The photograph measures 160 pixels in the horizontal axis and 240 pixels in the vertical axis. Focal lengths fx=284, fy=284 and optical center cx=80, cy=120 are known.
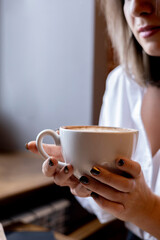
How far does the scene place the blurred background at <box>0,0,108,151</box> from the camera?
1468 mm

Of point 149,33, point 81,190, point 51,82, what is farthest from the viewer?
point 51,82

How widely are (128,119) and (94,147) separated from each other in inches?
22.6

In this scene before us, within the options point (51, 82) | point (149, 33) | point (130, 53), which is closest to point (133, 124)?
point (130, 53)

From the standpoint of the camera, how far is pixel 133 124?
1.00m

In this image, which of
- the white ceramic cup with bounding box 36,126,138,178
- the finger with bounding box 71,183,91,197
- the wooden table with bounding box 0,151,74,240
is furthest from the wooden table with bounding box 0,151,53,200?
the white ceramic cup with bounding box 36,126,138,178

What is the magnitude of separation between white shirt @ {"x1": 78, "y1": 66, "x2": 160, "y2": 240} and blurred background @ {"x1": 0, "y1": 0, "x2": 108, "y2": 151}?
0.38 metres

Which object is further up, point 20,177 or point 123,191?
point 123,191

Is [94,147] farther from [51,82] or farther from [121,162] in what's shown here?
[51,82]

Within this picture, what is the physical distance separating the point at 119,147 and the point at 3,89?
147 centimetres

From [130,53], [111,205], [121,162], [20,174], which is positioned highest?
[130,53]

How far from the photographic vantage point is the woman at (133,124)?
51 centimetres

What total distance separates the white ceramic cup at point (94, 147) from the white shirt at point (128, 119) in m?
0.39

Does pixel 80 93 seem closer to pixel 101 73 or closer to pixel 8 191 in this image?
pixel 101 73

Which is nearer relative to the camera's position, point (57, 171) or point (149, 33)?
point (57, 171)
